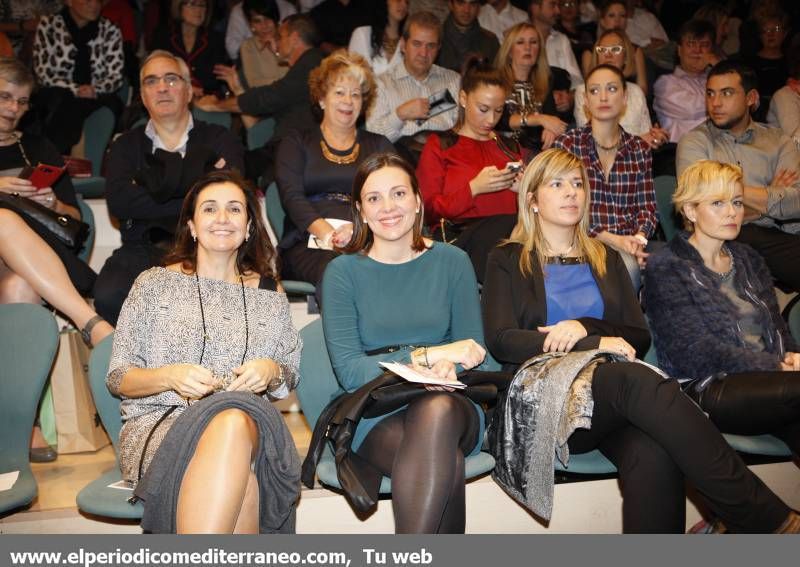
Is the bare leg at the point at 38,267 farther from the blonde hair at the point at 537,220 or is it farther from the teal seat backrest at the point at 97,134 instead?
the teal seat backrest at the point at 97,134

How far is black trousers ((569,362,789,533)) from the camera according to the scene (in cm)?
241

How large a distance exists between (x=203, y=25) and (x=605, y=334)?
375 cm

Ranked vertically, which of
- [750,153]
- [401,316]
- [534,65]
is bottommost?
[401,316]

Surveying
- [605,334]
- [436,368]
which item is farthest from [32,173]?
[605,334]

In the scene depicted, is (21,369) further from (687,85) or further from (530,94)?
(687,85)

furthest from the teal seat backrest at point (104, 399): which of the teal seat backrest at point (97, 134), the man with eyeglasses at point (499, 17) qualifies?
the man with eyeglasses at point (499, 17)

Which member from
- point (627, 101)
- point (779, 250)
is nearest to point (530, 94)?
point (627, 101)

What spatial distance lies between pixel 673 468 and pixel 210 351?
1.38 metres

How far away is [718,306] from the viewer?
311 centimetres

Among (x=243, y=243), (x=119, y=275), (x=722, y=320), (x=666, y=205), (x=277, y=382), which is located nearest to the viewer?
(x=277, y=382)

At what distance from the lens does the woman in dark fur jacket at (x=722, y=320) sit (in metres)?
2.77

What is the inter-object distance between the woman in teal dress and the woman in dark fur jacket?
2.45 ft

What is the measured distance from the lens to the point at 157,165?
378cm

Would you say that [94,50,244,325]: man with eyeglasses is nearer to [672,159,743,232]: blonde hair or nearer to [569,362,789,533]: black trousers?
[672,159,743,232]: blonde hair
